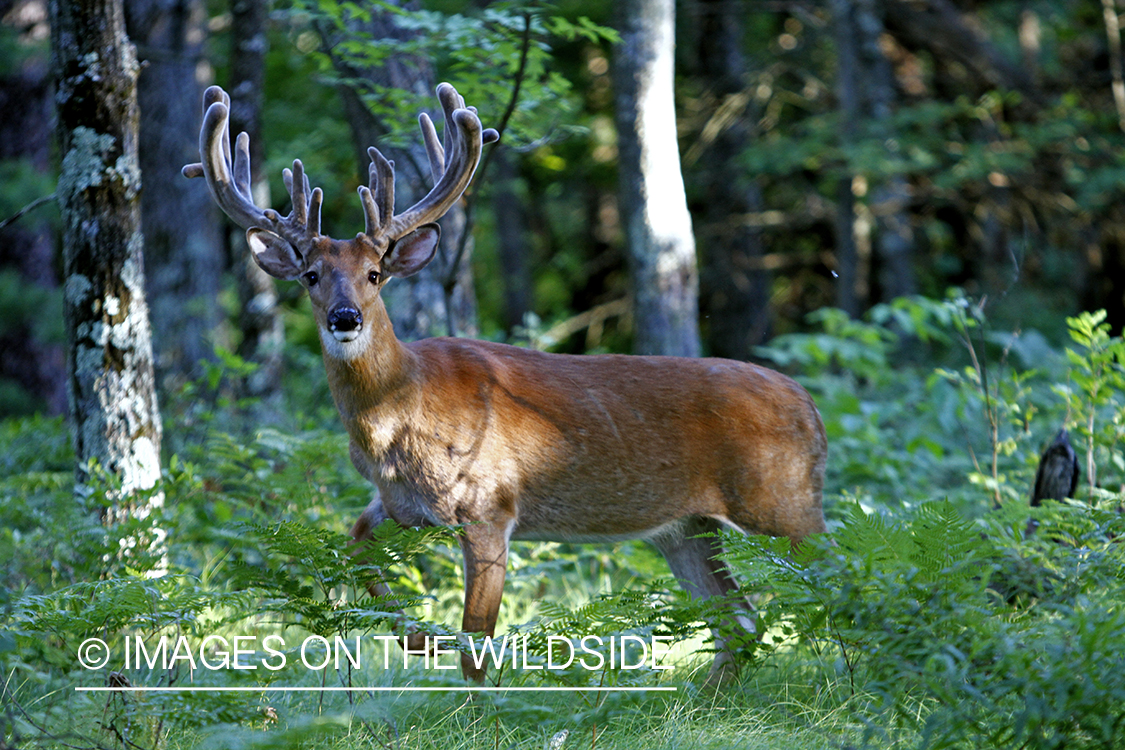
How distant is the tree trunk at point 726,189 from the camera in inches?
588

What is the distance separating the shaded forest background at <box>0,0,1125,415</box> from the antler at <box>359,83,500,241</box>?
2.71m

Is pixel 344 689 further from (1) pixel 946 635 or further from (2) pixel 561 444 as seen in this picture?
(1) pixel 946 635

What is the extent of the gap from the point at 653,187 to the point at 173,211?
5.83 m

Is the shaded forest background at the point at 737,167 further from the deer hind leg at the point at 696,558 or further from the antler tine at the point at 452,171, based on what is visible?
the antler tine at the point at 452,171

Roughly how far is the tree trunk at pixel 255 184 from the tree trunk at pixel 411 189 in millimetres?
1354

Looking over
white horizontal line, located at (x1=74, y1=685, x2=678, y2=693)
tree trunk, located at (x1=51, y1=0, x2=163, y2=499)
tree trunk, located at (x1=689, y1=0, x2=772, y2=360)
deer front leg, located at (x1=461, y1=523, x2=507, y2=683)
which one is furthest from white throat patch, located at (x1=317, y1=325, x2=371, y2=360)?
tree trunk, located at (x1=689, y1=0, x2=772, y2=360)

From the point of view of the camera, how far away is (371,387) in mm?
4832

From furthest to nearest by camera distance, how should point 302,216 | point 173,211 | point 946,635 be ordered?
point 173,211 → point 302,216 → point 946,635

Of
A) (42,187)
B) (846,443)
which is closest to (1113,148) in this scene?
(846,443)

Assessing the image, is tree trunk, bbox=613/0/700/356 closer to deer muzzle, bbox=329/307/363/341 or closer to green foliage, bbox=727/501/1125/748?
deer muzzle, bbox=329/307/363/341

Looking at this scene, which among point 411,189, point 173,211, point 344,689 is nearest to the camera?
point 344,689

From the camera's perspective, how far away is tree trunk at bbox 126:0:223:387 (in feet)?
34.3

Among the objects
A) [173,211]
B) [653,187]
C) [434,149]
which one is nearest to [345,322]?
[434,149]

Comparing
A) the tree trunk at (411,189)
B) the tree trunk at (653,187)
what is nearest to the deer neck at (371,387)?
the tree trunk at (411,189)
